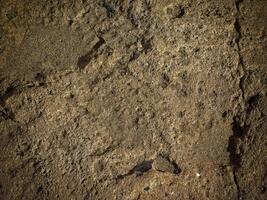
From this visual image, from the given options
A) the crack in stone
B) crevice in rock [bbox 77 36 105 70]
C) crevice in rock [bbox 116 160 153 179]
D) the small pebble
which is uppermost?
crevice in rock [bbox 77 36 105 70]

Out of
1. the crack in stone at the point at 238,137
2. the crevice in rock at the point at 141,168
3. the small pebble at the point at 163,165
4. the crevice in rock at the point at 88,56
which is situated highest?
the crevice in rock at the point at 88,56

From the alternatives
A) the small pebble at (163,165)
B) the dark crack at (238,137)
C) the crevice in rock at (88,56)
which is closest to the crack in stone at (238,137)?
the dark crack at (238,137)

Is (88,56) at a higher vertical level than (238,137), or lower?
higher

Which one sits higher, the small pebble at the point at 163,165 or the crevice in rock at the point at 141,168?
the crevice in rock at the point at 141,168

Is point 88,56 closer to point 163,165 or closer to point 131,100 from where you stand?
point 131,100

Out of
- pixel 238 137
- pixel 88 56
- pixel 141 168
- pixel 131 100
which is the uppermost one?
pixel 88 56

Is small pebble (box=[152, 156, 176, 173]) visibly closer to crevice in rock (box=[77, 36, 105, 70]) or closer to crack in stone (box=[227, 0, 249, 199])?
crack in stone (box=[227, 0, 249, 199])

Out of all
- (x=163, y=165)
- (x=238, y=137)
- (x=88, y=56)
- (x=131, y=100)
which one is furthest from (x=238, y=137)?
(x=88, y=56)

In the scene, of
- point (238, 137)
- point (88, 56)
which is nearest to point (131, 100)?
point (88, 56)

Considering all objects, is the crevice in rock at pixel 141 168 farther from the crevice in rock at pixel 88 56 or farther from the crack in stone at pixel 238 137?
the crevice in rock at pixel 88 56

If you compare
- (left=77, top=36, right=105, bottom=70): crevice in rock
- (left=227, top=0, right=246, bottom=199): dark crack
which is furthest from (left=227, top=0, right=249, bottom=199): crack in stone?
(left=77, top=36, right=105, bottom=70): crevice in rock
